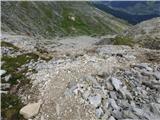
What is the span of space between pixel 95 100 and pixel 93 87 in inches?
66.8

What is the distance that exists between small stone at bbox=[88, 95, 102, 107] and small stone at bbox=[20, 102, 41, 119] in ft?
A: 12.1

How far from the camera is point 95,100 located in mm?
22516

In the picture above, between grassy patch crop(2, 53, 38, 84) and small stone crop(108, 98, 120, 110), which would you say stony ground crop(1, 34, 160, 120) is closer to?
small stone crop(108, 98, 120, 110)

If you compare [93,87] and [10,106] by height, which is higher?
[93,87]

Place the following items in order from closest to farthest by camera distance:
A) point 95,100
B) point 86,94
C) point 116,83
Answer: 1. point 95,100
2. point 86,94
3. point 116,83

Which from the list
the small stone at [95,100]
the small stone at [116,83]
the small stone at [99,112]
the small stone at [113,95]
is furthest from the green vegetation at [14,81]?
the small stone at [116,83]

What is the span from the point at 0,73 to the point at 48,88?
6.67 metres

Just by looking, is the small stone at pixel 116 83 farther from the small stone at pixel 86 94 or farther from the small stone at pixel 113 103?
the small stone at pixel 86 94

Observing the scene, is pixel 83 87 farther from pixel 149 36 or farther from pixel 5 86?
pixel 149 36

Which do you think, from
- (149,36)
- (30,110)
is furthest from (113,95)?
(149,36)

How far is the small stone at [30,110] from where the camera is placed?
72.3 ft

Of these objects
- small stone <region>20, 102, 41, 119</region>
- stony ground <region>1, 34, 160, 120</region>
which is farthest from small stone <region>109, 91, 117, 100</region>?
small stone <region>20, 102, 41, 119</region>

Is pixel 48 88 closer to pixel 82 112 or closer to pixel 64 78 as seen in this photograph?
pixel 64 78

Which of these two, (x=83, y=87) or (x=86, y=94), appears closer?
(x=86, y=94)
